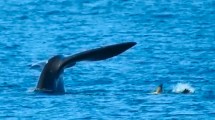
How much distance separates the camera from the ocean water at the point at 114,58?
40.4 metres

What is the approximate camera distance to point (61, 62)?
40.3 metres

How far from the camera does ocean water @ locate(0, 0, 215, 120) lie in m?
40.4

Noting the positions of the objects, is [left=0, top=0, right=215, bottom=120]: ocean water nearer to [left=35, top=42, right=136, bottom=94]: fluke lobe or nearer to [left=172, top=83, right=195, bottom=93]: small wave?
[left=172, top=83, right=195, bottom=93]: small wave

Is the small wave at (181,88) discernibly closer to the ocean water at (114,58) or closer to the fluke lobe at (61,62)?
the ocean water at (114,58)

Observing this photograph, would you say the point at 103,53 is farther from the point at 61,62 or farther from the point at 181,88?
the point at 181,88

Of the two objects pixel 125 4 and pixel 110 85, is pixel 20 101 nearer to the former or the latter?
pixel 110 85

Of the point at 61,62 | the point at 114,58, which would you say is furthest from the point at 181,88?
the point at 114,58

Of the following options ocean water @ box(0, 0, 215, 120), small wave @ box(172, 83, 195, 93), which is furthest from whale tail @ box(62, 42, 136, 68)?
small wave @ box(172, 83, 195, 93)

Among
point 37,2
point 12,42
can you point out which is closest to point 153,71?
point 12,42

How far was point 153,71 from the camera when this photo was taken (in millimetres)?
49719

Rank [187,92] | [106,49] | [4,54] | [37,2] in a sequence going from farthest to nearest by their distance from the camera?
[37,2], [4,54], [187,92], [106,49]

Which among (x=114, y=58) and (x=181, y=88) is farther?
(x=114, y=58)

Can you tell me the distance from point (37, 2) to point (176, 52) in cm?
3159

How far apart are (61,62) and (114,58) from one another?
15.1m
